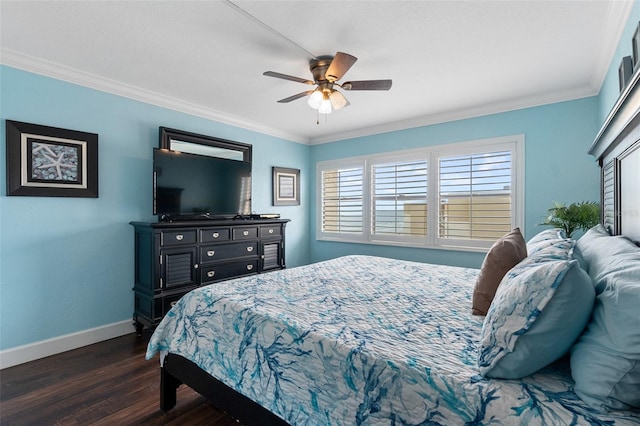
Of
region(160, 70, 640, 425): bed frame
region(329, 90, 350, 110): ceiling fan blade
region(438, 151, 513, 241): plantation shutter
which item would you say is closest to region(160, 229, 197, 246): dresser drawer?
region(160, 70, 640, 425): bed frame

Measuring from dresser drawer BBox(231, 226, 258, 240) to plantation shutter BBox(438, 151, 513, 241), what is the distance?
7.78ft

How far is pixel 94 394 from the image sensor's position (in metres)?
2.07

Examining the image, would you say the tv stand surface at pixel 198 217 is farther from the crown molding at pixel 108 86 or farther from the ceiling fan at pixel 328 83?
the ceiling fan at pixel 328 83

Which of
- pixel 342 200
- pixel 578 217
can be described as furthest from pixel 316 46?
pixel 342 200

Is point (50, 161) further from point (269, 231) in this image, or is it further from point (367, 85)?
point (367, 85)

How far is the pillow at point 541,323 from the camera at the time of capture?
2.93 ft

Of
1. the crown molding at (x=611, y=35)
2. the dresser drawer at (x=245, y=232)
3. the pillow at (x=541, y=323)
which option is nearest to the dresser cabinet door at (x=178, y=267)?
the dresser drawer at (x=245, y=232)

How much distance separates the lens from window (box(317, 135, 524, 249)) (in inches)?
138

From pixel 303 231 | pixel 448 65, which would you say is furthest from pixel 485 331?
pixel 303 231

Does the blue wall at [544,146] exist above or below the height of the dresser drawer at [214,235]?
above

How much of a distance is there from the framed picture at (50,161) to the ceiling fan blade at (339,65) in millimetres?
2299

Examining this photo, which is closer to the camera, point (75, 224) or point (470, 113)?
point (75, 224)

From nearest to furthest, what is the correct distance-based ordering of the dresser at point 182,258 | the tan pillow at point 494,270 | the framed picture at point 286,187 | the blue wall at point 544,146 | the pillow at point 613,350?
the pillow at point 613,350, the tan pillow at point 494,270, the dresser at point 182,258, the blue wall at point 544,146, the framed picture at point 286,187

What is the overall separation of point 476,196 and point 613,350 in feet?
10.4
